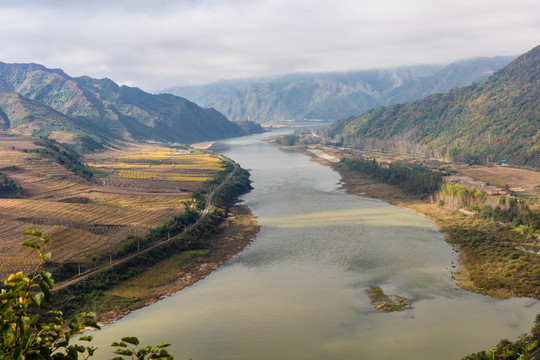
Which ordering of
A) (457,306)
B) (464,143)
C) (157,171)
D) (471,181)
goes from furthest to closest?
(464,143) < (157,171) < (471,181) < (457,306)

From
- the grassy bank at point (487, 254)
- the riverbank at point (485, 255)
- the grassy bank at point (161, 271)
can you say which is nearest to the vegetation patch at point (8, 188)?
the grassy bank at point (161, 271)

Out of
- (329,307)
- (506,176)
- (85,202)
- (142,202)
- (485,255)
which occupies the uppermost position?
(506,176)

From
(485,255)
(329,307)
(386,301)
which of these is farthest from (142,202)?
(485,255)

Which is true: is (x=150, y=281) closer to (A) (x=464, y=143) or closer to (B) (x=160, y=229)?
(B) (x=160, y=229)

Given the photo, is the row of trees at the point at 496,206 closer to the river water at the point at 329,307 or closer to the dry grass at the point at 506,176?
the river water at the point at 329,307

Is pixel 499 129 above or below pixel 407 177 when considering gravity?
above

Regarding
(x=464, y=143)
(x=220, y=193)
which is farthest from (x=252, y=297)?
(x=464, y=143)

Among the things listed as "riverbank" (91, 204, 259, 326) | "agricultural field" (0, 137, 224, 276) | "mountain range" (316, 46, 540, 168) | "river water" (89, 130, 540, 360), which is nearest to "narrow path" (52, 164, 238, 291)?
"agricultural field" (0, 137, 224, 276)

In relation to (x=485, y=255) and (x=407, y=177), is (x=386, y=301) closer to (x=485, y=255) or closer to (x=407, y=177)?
(x=485, y=255)
